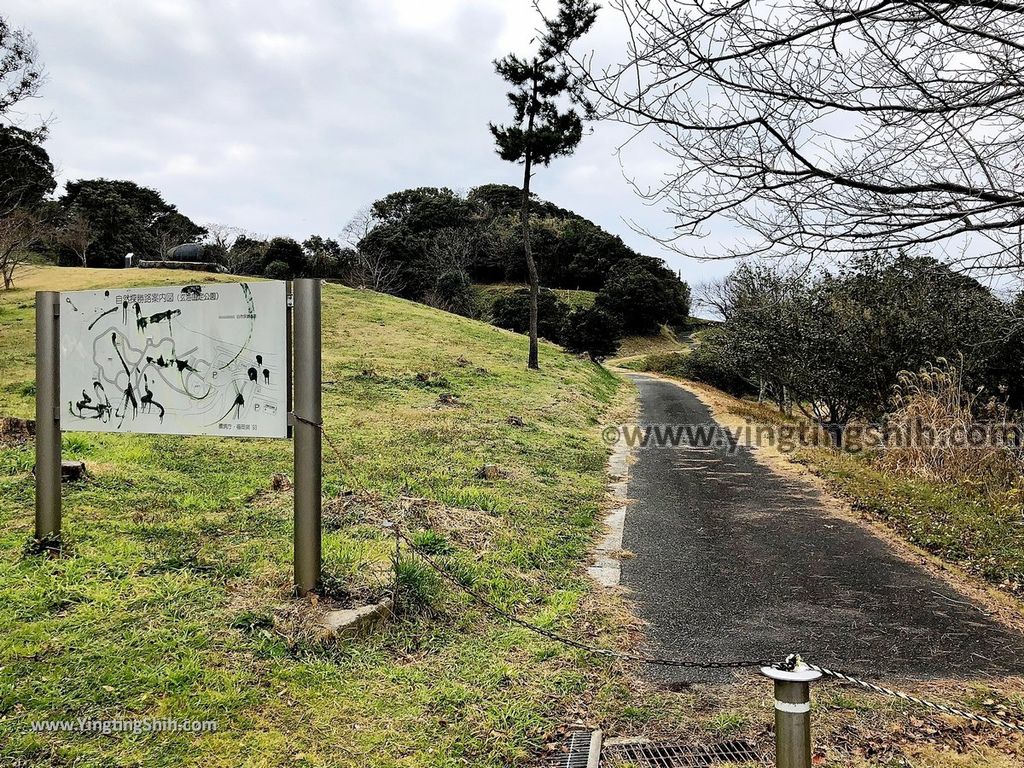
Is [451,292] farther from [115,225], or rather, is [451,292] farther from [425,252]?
[115,225]

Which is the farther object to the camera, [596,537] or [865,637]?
[596,537]

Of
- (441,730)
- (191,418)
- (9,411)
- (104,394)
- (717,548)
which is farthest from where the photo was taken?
(9,411)

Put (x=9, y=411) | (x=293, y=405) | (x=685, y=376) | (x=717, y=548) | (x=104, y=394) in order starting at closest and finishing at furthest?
(x=293, y=405) < (x=104, y=394) < (x=717, y=548) < (x=9, y=411) < (x=685, y=376)

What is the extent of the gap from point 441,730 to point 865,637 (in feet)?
7.80

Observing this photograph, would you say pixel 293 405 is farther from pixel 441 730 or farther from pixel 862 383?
pixel 862 383

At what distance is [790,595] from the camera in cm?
432

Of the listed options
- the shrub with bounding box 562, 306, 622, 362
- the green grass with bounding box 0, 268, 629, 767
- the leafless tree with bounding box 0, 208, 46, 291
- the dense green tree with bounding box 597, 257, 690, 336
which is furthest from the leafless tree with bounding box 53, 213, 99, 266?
the green grass with bounding box 0, 268, 629, 767

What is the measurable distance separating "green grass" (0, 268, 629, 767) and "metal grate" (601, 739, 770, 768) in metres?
0.31

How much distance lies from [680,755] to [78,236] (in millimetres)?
39495

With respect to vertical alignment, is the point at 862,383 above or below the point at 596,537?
above

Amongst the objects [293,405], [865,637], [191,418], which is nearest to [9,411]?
[191,418]

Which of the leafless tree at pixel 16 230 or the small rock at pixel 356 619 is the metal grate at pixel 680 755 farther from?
the leafless tree at pixel 16 230

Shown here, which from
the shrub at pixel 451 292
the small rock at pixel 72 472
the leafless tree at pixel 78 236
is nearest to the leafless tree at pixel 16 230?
the leafless tree at pixel 78 236

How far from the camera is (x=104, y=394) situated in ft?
13.1
